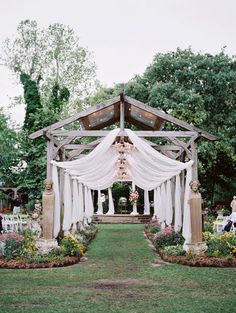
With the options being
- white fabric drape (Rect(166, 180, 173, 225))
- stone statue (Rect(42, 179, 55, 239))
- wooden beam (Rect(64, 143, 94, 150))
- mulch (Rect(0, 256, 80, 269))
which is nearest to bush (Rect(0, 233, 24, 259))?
mulch (Rect(0, 256, 80, 269))

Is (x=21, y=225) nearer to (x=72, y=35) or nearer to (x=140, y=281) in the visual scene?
(x=140, y=281)

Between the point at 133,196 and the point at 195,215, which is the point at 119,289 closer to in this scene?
the point at 195,215

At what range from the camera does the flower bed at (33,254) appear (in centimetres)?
1070

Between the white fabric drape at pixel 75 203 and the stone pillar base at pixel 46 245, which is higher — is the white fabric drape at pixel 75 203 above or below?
above

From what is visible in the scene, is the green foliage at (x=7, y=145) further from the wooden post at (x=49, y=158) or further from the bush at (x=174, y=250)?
the bush at (x=174, y=250)

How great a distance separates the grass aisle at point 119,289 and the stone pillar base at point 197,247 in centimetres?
107

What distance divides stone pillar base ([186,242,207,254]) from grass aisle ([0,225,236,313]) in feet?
3.51

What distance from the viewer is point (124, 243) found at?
16312 millimetres

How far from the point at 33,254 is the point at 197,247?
3980 mm

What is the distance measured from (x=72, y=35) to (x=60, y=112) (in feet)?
20.3

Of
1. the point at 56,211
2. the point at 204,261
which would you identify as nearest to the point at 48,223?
the point at 56,211

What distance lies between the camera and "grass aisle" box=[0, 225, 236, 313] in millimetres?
6797

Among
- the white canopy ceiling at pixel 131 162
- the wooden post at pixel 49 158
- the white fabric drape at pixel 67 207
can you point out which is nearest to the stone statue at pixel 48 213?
the wooden post at pixel 49 158

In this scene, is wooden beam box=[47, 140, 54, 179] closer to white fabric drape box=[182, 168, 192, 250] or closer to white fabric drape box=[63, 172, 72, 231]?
white fabric drape box=[63, 172, 72, 231]
